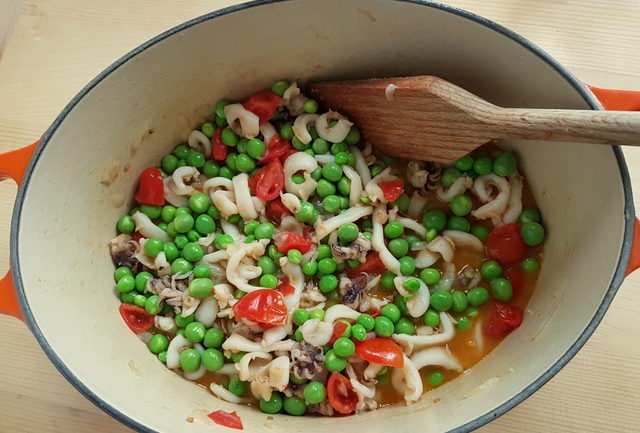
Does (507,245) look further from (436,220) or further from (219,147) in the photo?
(219,147)

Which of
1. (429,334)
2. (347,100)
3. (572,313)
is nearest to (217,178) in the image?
(347,100)

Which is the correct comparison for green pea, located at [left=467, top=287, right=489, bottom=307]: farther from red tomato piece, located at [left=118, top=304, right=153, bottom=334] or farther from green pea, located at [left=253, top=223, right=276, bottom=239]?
red tomato piece, located at [left=118, top=304, right=153, bottom=334]

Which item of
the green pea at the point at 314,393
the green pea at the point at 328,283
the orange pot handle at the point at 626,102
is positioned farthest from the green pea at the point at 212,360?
the orange pot handle at the point at 626,102

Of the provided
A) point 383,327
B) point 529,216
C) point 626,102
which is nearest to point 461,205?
point 529,216

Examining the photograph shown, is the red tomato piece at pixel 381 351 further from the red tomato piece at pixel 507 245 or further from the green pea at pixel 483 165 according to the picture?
the green pea at pixel 483 165

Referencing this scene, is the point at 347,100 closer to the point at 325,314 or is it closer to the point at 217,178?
the point at 217,178

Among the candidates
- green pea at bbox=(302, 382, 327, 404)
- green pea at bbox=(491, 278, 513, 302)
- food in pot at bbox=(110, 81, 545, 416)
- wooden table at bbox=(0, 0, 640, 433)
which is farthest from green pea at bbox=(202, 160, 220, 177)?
→ green pea at bbox=(491, 278, 513, 302)
